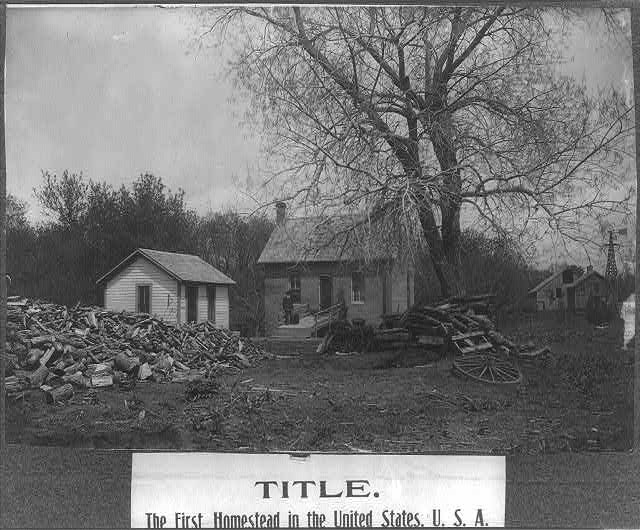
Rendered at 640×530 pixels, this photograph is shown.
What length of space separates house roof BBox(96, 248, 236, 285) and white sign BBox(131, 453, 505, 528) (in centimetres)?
109

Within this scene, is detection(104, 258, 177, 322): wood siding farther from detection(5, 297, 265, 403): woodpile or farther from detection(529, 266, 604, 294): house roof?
detection(529, 266, 604, 294): house roof

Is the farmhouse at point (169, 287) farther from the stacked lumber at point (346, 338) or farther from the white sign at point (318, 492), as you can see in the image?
the white sign at point (318, 492)

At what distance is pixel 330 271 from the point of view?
409 centimetres

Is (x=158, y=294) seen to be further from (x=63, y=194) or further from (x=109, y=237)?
(x=63, y=194)

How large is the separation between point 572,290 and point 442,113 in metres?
1.33

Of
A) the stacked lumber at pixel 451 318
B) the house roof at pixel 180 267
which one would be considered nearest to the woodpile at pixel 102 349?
the house roof at pixel 180 267

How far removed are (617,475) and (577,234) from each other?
67.8 inches

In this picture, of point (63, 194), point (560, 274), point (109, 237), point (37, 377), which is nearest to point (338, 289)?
point (560, 274)

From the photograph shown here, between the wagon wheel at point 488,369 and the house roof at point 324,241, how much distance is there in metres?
0.80

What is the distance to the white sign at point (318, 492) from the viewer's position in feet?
13.1

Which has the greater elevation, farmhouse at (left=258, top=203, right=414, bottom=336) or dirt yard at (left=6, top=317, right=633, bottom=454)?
farmhouse at (left=258, top=203, right=414, bottom=336)

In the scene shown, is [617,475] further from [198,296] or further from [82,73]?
[82,73]

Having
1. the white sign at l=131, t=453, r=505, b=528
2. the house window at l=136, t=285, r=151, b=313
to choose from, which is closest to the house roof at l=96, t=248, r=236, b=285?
the house window at l=136, t=285, r=151, b=313

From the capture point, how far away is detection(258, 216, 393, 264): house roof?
4066 millimetres
